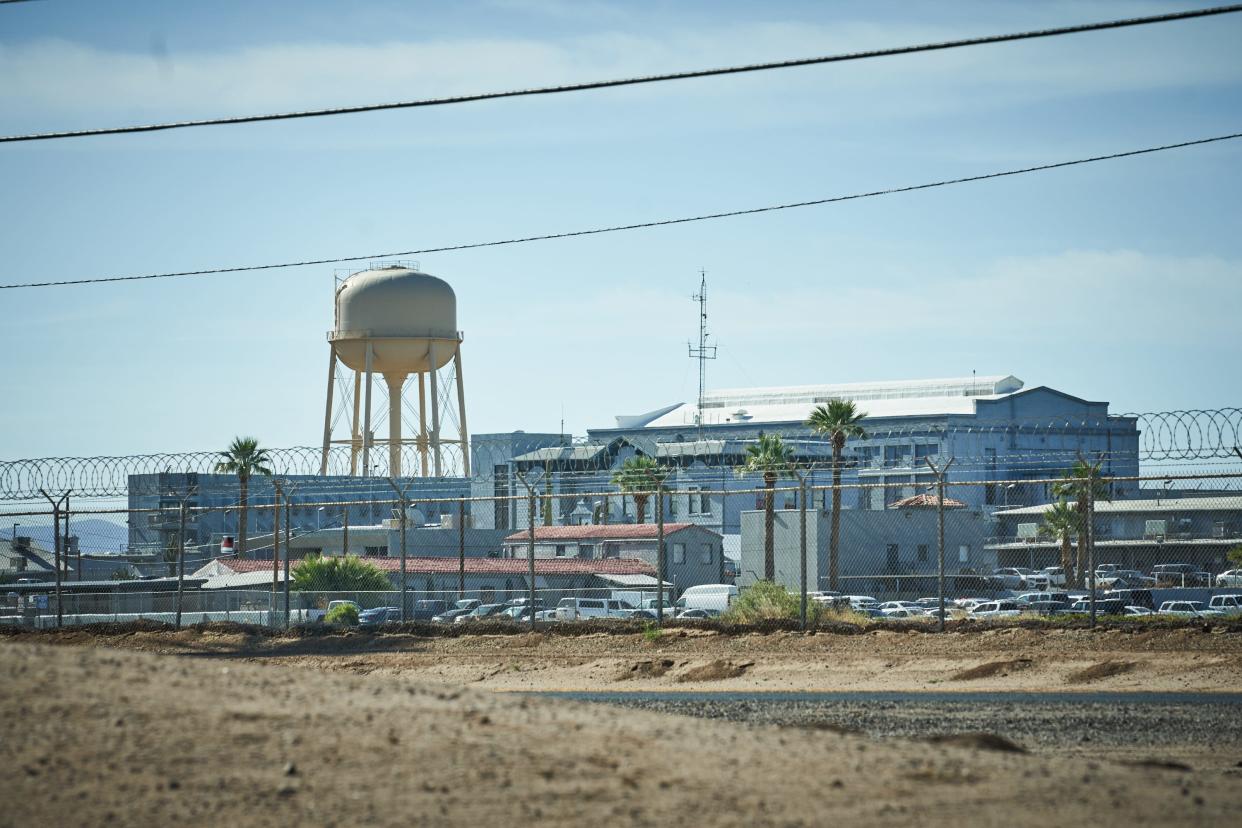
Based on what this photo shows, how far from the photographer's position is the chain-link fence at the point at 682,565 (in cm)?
3431

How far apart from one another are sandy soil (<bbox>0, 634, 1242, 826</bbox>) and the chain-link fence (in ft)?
51.5

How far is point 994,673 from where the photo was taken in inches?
774

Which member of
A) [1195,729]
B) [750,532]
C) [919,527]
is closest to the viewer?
[1195,729]

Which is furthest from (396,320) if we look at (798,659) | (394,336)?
(798,659)

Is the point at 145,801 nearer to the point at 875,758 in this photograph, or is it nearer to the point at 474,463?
the point at 875,758

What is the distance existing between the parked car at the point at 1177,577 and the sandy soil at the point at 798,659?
28.0 meters

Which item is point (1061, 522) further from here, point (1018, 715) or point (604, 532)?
point (1018, 715)

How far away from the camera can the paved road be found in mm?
13664

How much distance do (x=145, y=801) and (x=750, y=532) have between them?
173 feet

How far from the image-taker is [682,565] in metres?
59.3

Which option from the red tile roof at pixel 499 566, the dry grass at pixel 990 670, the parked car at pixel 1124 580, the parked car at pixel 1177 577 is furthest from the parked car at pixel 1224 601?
→ the dry grass at pixel 990 670

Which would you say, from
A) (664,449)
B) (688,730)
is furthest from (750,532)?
(688,730)

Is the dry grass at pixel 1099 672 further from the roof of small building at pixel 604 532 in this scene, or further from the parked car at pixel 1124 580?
the roof of small building at pixel 604 532

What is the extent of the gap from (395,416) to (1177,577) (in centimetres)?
3985
